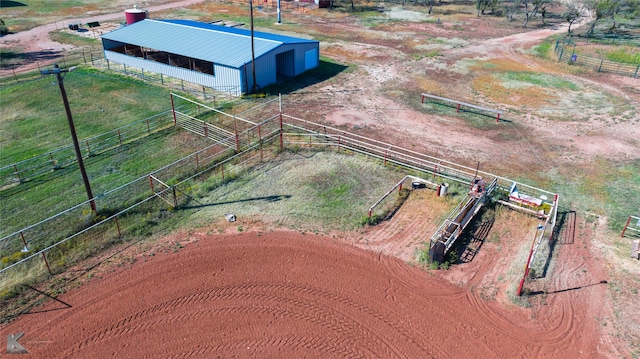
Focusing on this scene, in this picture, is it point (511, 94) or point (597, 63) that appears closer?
point (511, 94)

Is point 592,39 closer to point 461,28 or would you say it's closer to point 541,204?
point 461,28

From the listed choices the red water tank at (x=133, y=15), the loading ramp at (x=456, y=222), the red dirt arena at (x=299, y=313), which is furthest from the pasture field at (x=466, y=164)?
the red water tank at (x=133, y=15)

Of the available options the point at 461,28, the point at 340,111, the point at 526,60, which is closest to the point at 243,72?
the point at 340,111

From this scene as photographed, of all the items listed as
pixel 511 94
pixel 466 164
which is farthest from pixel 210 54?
pixel 511 94

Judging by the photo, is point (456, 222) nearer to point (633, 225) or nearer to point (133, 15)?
point (633, 225)

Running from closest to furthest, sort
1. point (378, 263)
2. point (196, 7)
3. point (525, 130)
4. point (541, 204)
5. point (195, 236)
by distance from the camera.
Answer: point (378, 263) → point (195, 236) → point (541, 204) → point (525, 130) → point (196, 7)

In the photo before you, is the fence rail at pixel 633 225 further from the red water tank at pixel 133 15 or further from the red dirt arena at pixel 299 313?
the red water tank at pixel 133 15

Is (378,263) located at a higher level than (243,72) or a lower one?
lower
